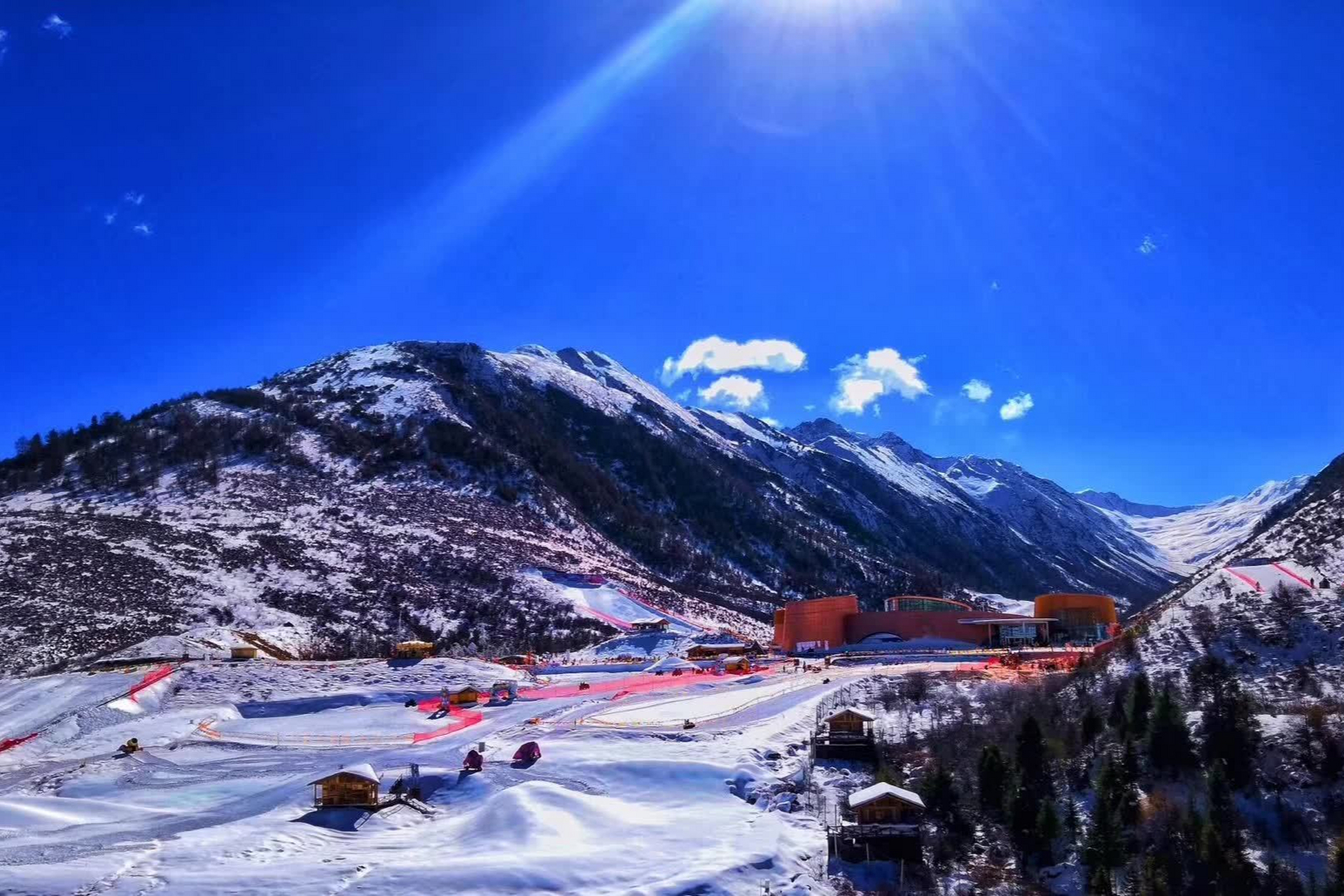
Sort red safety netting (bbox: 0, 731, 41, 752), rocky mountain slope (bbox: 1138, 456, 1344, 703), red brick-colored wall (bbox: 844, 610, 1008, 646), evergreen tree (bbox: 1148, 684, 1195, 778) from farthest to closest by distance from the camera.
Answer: red brick-colored wall (bbox: 844, 610, 1008, 646)
red safety netting (bbox: 0, 731, 41, 752)
rocky mountain slope (bbox: 1138, 456, 1344, 703)
evergreen tree (bbox: 1148, 684, 1195, 778)

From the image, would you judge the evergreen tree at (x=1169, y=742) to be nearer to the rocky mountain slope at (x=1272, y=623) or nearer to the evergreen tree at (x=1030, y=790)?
the evergreen tree at (x=1030, y=790)

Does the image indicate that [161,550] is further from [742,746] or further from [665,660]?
[742,746]

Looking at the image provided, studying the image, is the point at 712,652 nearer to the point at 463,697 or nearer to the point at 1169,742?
the point at 463,697

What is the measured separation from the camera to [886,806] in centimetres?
2714

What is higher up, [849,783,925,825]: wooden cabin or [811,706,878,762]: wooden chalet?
[811,706,878,762]: wooden chalet

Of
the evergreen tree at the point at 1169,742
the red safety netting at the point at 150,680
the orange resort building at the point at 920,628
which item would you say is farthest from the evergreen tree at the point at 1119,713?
the red safety netting at the point at 150,680

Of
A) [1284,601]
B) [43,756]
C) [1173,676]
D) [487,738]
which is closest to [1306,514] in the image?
[1284,601]

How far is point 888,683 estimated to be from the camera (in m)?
43.8

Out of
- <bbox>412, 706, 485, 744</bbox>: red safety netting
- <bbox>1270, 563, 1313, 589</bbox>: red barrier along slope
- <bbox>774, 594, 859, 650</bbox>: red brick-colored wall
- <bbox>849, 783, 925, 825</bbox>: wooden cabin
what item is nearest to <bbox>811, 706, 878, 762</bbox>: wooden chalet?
<bbox>849, 783, 925, 825</bbox>: wooden cabin

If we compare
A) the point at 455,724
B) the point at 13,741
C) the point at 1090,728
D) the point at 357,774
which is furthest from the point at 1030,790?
the point at 13,741

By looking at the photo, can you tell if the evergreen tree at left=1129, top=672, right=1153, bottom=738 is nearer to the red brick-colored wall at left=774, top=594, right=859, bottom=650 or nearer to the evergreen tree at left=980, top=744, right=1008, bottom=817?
the evergreen tree at left=980, top=744, right=1008, bottom=817

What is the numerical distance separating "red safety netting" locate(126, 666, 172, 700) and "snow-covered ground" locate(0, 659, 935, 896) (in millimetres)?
481

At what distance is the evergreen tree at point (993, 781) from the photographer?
28641 mm

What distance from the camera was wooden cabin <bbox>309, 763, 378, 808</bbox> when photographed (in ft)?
94.4
